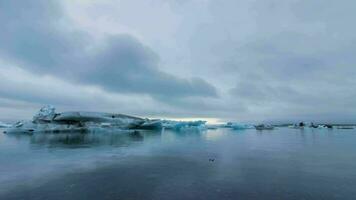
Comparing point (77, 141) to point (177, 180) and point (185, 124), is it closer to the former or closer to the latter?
point (177, 180)

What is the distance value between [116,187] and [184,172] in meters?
4.10

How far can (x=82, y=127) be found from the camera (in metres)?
57.6

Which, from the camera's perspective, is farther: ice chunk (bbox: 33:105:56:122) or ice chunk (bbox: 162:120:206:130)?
ice chunk (bbox: 162:120:206:130)

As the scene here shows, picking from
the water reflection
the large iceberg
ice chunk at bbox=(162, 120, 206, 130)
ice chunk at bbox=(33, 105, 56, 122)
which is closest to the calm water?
the water reflection

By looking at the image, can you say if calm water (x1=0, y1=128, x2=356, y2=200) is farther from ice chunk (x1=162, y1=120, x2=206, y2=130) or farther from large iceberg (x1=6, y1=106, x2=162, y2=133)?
ice chunk (x1=162, y1=120, x2=206, y2=130)

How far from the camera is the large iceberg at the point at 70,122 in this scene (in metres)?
51.0

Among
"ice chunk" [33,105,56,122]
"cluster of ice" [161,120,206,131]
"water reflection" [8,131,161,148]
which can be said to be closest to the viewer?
"water reflection" [8,131,161,148]

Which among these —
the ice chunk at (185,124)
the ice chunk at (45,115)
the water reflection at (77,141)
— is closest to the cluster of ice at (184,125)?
the ice chunk at (185,124)

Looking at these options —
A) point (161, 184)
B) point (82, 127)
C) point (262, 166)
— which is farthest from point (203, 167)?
point (82, 127)

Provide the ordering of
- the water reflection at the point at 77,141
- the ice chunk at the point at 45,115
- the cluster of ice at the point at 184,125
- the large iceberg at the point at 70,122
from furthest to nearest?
1. the cluster of ice at the point at 184,125
2. the ice chunk at the point at 45,115
3. the large iceberg at the point at 70,122
4. the water reflection at the point at 77,141

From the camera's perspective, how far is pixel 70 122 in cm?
5850

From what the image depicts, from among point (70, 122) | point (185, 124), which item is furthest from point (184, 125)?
point (70, 122)

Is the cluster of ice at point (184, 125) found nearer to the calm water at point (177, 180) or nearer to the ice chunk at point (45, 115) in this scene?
the ice chunk at point (45, 115)

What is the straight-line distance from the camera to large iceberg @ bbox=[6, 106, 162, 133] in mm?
51000
